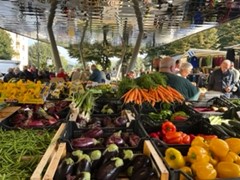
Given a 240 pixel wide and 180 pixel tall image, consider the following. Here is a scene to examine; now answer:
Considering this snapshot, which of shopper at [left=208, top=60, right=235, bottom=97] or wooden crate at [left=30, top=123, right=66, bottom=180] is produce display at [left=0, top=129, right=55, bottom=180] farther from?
shopper at [left=208, top=60, right=235, bottom=97]

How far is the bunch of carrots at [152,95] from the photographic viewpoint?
3736mm

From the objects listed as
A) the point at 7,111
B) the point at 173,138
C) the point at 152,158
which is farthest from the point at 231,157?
the point at 7,111

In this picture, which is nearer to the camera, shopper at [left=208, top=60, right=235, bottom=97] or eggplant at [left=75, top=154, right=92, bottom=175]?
eggplant at [left=75, top=154, right=92, bottom=175]

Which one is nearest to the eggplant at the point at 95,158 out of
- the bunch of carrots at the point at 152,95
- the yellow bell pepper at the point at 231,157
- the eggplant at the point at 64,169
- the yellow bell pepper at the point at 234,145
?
the eggplant at the point at 64,169

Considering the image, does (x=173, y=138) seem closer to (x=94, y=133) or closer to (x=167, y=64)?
(x=94, y=133)

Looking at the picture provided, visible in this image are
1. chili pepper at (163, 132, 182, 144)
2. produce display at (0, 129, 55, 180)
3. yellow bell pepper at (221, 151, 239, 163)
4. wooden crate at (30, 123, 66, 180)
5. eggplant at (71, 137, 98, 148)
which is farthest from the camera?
chili pepper at (163, 132, 182, 144)

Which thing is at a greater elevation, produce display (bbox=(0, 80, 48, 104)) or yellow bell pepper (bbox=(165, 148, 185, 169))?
produce display (bbox=(0, 80, 48, 104))

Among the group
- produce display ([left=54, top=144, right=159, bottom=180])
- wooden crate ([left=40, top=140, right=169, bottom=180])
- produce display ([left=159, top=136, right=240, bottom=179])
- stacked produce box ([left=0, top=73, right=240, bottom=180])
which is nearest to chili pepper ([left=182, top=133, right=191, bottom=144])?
stacked produce box ([left=0, top=73, right=240, bottom=180])

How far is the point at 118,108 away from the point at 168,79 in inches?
40.5

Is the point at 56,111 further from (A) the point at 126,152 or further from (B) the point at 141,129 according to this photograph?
(A) the point at 126,152

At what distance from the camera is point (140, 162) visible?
186 centimetres

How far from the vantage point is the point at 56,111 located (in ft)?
11.6

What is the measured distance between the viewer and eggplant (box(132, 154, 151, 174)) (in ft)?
6.01

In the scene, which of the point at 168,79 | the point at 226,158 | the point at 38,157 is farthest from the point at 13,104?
the point at 226,158
